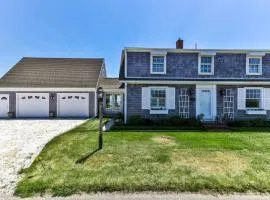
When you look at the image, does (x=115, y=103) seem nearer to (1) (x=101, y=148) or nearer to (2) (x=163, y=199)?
(1) (x=101, y=148)

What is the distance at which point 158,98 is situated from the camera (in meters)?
14.4

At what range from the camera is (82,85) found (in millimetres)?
20031

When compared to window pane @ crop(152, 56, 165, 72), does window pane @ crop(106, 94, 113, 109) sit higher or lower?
lower

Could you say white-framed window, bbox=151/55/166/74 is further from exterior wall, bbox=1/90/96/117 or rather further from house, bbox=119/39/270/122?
exterior wall, bbox=1/90/96/117

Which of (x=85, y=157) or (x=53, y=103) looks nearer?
(x=85, y=157)

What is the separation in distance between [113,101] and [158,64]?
8.40 meters

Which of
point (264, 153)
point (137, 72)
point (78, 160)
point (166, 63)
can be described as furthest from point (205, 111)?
point (78, 160)

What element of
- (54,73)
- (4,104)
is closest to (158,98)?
(54,73)

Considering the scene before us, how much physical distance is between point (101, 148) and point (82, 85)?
13.7m

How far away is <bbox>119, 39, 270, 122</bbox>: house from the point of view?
559 inches

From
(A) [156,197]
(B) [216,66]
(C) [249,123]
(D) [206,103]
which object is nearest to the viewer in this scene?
(A) [156,197]

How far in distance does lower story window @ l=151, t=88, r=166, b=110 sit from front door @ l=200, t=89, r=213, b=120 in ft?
8.50

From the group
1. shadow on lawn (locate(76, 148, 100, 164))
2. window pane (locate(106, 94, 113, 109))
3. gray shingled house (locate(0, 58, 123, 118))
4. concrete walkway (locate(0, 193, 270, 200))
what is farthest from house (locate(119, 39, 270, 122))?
concrete walkway (locate(0, 193, 270, 200))

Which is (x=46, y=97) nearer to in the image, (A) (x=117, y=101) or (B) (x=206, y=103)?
(A) (x=117, y=101)
